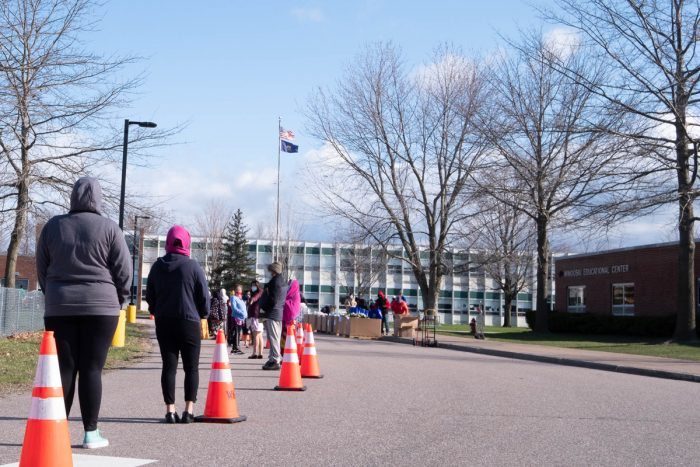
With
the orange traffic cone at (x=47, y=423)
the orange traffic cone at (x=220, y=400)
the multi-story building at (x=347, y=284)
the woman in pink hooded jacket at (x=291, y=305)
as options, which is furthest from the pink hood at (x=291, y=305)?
the multi-story building at (x=347, y=284)

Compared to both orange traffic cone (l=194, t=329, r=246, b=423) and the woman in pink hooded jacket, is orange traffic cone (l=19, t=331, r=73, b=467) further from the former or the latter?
the woman in pink hooded jacket

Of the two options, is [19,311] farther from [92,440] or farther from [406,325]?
[92,440]

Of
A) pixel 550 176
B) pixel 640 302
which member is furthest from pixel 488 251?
pixel 550 176

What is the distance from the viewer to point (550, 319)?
136 ft

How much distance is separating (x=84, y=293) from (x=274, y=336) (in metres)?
8.69

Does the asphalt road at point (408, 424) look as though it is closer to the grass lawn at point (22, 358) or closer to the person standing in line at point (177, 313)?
the person standing in line at point (177, 313)

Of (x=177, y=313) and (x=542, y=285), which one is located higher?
(x=542, y=285)

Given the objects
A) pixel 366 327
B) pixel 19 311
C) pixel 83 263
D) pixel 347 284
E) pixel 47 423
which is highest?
pixel 347 284

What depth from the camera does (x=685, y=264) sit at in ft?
86.8

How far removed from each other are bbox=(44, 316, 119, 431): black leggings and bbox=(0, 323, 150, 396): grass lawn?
4.76 meters

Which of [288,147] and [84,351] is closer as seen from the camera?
[84,351]

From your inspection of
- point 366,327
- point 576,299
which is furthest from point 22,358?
point 576,299

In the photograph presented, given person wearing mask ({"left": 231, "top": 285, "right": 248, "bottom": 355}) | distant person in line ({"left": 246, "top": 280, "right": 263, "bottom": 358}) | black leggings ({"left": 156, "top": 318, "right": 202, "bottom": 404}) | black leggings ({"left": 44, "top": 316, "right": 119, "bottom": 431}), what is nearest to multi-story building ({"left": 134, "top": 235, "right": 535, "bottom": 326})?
person wearing mask ({"left": 231, "top": 285, "right": 248, "bottom": 355})

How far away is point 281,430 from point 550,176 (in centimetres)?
2525
